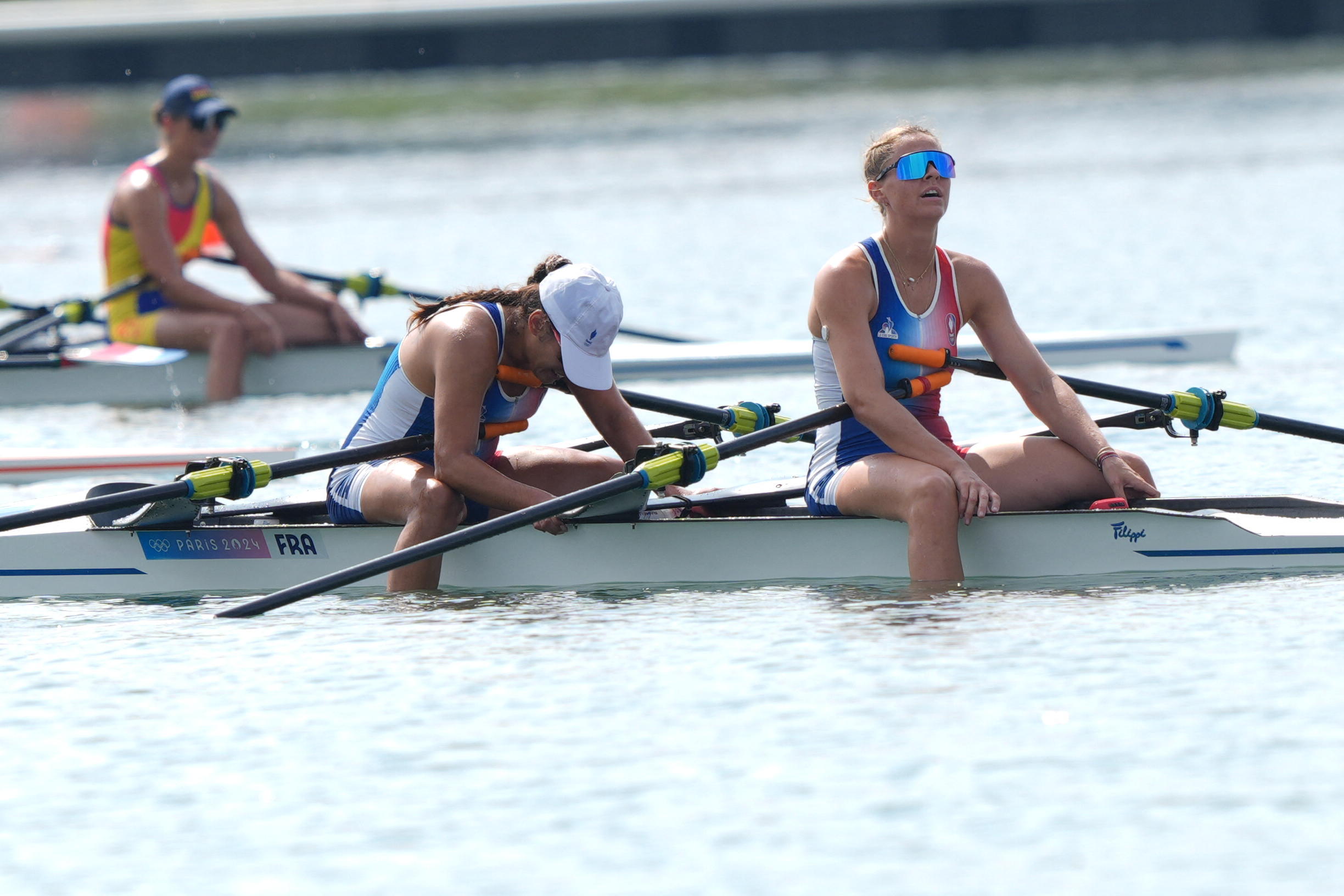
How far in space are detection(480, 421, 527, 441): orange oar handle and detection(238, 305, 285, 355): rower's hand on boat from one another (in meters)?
4.78

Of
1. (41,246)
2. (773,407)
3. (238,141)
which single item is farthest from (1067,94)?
(773,407)

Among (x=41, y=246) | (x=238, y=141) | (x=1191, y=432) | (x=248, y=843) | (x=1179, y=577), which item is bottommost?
(x=248, y=843)

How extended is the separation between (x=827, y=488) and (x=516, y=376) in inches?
41.9

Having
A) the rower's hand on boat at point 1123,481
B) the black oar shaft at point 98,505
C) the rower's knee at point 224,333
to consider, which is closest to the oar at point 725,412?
the rower's hand on boat at point 1123,481

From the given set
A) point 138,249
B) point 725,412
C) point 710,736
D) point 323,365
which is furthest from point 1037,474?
point 138,249

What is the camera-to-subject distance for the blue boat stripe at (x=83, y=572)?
6.63 metres

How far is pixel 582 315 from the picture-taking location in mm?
5914

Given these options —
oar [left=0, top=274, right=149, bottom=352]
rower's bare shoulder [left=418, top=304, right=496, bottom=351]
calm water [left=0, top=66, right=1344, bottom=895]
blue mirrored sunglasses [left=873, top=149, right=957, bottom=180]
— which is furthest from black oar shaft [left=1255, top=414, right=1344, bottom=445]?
oar [left=0, top=274, right=149, bottom=352]

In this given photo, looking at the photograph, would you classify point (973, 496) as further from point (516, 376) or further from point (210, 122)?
point (210, 122)

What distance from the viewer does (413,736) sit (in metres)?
5.06

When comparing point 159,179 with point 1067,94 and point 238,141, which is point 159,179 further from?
point 1067,94

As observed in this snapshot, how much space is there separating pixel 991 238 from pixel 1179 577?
1182 cm

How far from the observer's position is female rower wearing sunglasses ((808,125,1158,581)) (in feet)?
19.4

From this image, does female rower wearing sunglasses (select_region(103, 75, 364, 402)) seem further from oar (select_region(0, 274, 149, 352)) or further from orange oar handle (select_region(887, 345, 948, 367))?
orange oar handle (select_region(887, 345, 948, 367))
